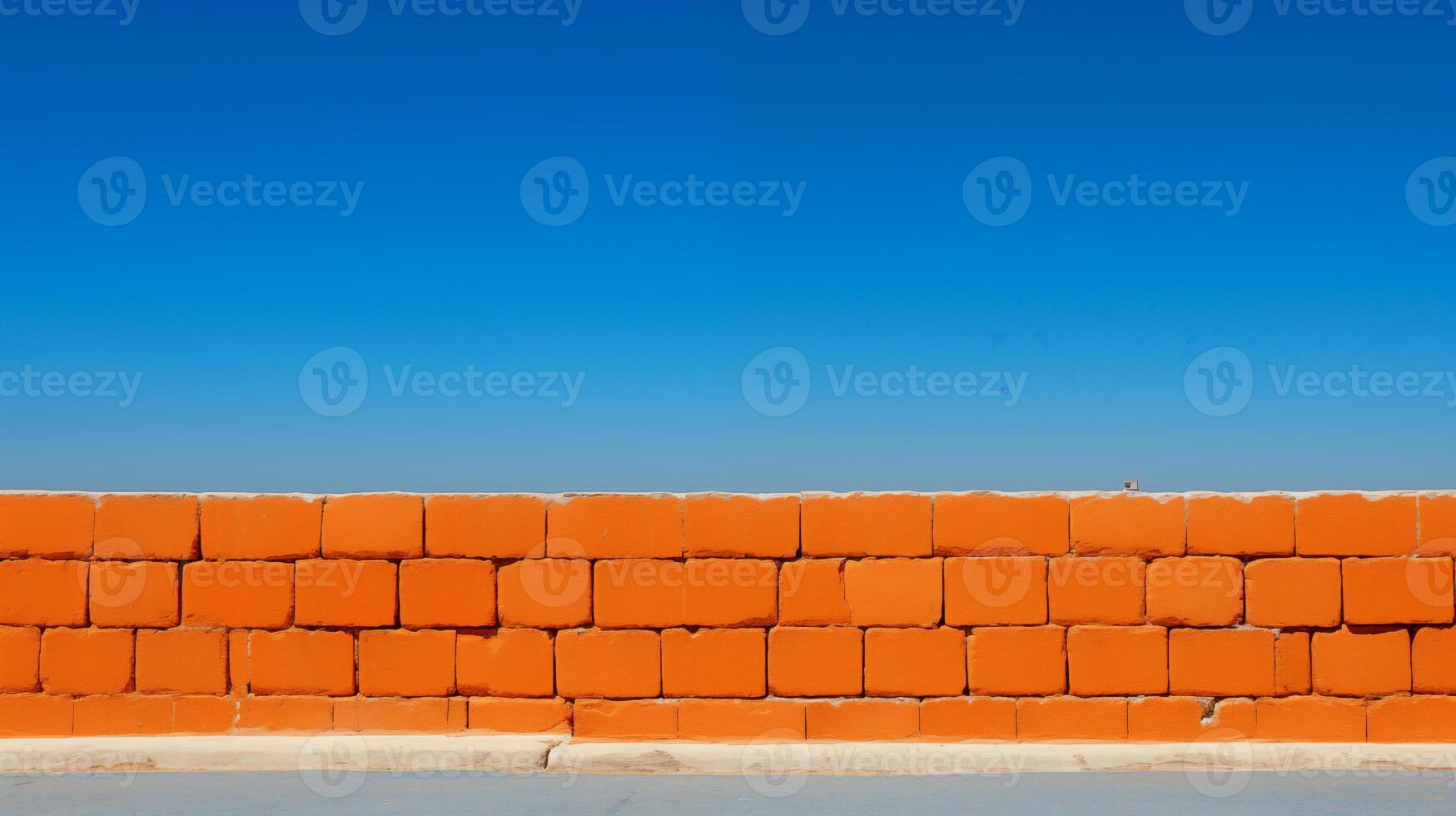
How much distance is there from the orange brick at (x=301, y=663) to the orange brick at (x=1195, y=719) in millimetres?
4889

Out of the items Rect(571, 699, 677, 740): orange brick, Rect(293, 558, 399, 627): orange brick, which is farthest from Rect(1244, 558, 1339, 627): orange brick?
Rect(293, 558, 399, 627): orange brick

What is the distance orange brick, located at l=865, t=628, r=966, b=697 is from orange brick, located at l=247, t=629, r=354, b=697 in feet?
10.8

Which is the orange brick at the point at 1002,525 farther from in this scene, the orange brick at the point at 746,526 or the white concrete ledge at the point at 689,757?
the white concrete ledge at the point at 689,757

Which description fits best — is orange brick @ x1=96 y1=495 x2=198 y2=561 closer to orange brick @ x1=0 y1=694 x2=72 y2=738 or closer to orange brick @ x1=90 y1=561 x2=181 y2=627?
orange brick @ x1=90 y1=561 x2=181 y2=627

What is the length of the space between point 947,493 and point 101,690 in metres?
5.49

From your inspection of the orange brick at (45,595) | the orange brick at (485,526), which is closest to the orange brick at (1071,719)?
the orange brick at (485,526)

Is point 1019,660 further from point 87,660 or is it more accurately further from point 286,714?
point 87,660

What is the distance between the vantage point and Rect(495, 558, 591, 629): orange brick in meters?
6.68

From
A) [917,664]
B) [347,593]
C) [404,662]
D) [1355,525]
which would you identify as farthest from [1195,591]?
[347,593]

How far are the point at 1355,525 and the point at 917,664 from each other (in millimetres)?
2774

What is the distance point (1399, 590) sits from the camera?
6.45 meters

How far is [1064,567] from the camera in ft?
Result: 21.5

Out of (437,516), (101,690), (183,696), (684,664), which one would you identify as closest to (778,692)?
(684,664)

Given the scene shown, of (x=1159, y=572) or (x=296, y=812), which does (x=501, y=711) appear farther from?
(x=1159, y=572)
